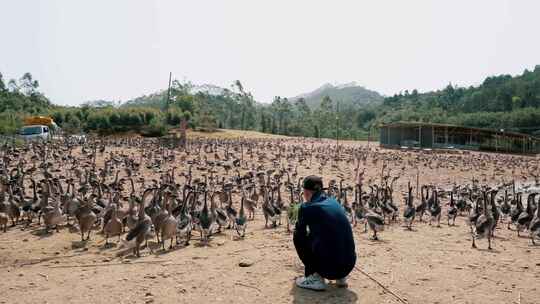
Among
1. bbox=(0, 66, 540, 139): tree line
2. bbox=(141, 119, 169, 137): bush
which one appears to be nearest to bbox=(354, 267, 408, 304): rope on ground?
bbox=(0, 66, 540, 139): tree line

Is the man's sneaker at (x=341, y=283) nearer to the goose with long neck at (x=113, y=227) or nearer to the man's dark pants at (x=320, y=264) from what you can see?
the man's dark pants at (x=320, y=264)

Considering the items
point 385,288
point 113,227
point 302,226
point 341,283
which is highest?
point 302,226

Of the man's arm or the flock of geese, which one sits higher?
the man's arm

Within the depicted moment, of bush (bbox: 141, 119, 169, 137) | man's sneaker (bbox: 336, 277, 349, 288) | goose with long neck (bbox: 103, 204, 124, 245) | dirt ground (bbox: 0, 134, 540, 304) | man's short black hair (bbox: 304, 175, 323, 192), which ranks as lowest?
dirt ground (bbox: 0, 134, 540, 304)

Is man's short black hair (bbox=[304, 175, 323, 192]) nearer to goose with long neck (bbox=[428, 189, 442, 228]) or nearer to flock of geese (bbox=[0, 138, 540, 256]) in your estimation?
flock of geese (bbox=[0, 138, 540, 256])

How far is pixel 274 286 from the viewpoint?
7.89 meters

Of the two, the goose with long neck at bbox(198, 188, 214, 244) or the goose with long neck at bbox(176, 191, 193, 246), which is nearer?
the goose with long neck at bbox(176, 191, 193, 246)

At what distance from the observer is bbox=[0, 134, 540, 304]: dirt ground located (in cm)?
750

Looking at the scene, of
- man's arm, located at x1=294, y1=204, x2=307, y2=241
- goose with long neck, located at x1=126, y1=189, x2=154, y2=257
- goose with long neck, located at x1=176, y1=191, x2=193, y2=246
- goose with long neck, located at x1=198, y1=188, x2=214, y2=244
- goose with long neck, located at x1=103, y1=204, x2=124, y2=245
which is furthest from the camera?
goose with long neck, located at x1=198, y1=188, x2=214, y2=244

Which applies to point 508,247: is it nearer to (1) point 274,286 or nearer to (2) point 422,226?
(2) point 422,226

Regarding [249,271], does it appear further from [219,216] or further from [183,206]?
[219,216]

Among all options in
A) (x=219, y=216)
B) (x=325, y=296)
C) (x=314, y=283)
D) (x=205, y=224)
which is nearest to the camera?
(x=325, y=296)

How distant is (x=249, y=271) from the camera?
8688 mm

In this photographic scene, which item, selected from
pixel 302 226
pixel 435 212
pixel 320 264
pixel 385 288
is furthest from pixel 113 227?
pixel 435 212
